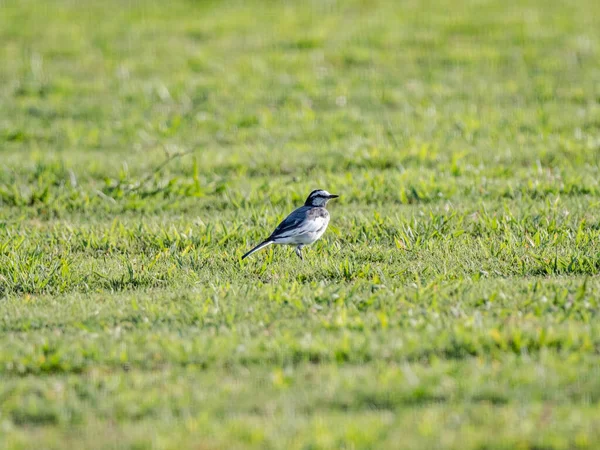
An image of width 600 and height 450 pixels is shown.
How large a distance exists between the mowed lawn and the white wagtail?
242mm

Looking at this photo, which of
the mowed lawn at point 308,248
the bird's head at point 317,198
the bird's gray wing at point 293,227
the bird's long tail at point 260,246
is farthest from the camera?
the bird's head at point 317,198

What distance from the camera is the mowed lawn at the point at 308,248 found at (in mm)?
5199

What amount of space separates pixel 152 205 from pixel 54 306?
3.29 metres

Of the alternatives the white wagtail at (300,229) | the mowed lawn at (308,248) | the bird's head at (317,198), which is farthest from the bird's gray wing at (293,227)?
the bird's head at (317,198)

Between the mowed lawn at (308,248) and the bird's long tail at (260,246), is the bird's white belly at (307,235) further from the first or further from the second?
the mowed lawn at (308,248)

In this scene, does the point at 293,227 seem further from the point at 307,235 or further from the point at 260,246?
the point at 260,246

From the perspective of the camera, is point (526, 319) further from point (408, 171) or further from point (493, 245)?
point (408, 171)

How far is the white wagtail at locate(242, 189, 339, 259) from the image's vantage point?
824 centimetres

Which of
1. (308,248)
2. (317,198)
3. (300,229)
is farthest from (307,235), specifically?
(317,198)

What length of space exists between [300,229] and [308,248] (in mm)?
512

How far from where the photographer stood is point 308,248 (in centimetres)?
872

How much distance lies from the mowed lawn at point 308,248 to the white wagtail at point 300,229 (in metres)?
0.24

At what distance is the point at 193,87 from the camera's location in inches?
598

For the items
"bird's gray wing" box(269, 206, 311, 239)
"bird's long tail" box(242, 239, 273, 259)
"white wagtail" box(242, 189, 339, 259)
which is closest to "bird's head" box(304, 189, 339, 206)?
"white wagtail" box(242, 189, 339, 259)
